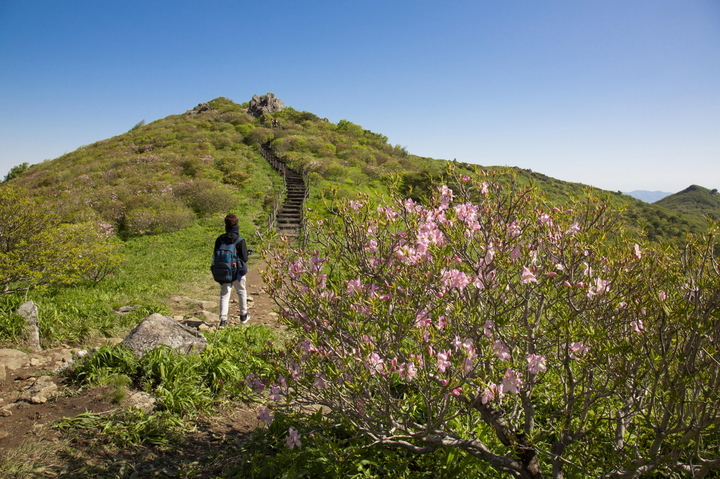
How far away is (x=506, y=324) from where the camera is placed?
235 cm

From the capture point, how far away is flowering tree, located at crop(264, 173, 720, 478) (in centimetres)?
209

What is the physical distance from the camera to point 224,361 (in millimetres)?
4383

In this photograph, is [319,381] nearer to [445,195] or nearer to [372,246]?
[372,246]

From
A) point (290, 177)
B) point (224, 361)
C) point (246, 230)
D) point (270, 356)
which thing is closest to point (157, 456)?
point (224, 361)

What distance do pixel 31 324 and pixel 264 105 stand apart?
58.5 meters

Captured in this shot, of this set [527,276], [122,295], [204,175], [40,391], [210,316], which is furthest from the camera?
[204,175]

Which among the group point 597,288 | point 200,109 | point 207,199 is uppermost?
point 200,109

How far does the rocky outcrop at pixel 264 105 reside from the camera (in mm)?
56875

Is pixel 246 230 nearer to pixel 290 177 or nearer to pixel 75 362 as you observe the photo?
pixel 290 177

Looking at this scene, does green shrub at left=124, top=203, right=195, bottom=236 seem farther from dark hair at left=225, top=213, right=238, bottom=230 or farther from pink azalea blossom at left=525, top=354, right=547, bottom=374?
pink azalea blossom at left=525, top=354, right=547, bottom=374

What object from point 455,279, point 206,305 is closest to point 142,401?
point 455,279

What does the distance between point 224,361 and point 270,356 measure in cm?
185

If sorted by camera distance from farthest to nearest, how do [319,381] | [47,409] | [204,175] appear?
[204,175]
[47,409]
[319,381]

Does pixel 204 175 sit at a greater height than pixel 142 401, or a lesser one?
greater
